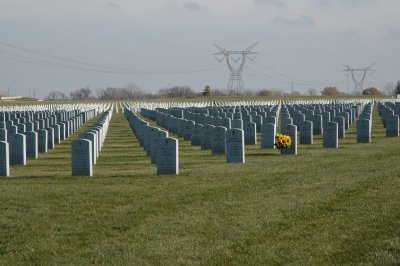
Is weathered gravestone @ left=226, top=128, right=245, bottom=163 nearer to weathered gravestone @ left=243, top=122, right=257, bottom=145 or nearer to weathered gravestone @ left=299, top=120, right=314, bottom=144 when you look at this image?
weathered gravestone @ left=299, top=120, right=314, bottom=144

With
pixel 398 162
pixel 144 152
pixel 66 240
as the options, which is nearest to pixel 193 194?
pixel 66 240

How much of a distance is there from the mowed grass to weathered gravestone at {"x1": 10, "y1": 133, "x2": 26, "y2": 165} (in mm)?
1877

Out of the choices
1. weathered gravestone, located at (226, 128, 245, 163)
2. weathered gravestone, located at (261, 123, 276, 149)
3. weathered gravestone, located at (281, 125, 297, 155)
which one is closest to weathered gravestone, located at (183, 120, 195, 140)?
weathered gravestone, located at (261, 123, 276, 149)

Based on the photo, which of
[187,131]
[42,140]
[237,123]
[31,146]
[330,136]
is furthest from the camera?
[187,131]

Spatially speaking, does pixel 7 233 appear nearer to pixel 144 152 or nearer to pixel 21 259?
pixel 21 259

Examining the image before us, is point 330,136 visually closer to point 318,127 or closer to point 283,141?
point 283,141

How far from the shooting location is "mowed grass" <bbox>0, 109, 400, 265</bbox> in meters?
9.25

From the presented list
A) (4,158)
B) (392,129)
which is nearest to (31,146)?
(4,158)

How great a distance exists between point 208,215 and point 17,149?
399 inches

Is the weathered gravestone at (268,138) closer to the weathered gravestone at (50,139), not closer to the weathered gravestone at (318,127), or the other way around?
the weathered gravestone at (318,127)

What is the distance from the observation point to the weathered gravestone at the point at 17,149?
2041 centimetres

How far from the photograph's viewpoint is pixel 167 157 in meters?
17.0

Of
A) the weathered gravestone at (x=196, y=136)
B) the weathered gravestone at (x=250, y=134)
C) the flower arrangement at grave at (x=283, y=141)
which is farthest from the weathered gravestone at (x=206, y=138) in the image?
the flower arrangement at grave at (x=283, y=141)

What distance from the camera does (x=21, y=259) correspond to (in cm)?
927
